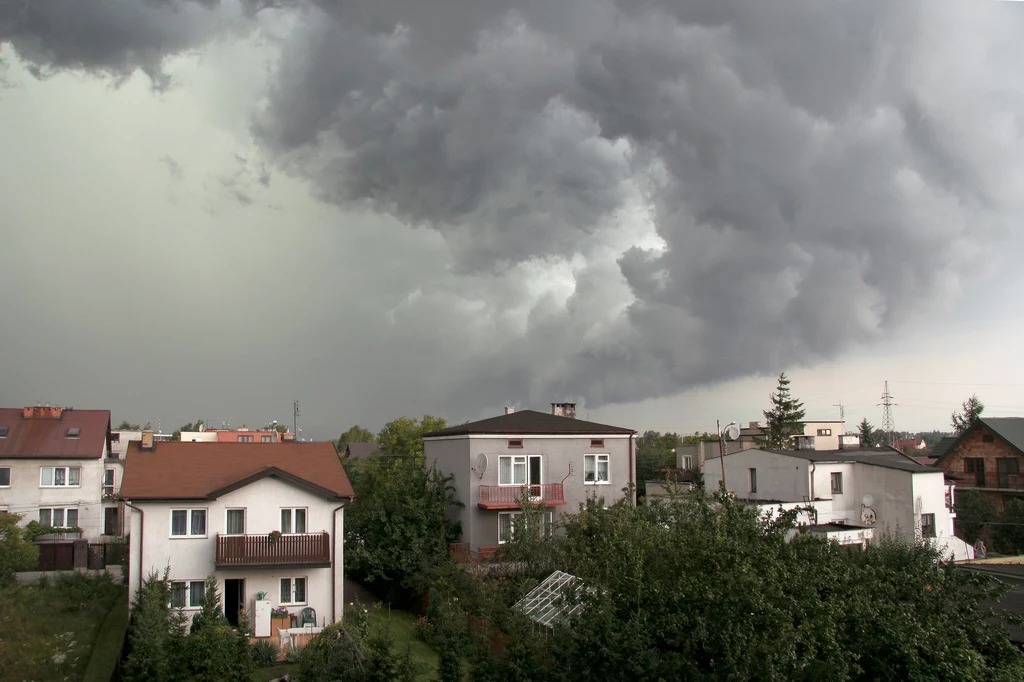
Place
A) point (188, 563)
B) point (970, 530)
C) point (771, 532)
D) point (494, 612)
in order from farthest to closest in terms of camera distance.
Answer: point (970, 530) → point (188, 563) → point (494, 612) → point (771, 532)

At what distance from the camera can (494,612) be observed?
22.2 m

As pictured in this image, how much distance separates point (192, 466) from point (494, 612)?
12.2 metres

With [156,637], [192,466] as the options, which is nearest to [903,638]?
[156,637]

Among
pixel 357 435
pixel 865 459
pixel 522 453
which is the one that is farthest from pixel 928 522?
pixel 357 435

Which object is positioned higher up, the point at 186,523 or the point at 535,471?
the point at 535,471

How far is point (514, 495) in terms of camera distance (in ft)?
110

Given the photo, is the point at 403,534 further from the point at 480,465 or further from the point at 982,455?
the point at 982,455

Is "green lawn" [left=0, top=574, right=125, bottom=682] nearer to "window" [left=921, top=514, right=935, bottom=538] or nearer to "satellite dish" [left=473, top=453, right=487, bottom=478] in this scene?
"satellite dish" [left=473, top=453, right=487, bottom=478]

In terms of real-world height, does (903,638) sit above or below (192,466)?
below

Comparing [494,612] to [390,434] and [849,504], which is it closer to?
[849,504]

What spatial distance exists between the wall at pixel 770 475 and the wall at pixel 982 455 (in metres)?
17.7

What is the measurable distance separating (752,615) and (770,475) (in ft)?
111

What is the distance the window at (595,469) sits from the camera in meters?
36.2

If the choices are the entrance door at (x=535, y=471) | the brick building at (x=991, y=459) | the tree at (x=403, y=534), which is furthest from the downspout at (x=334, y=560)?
the brick building at (x=991, y=459)
